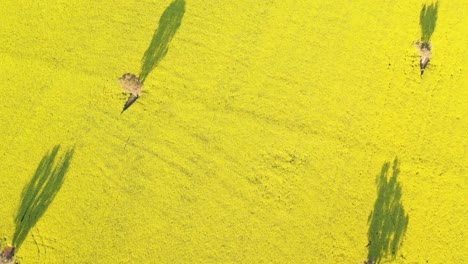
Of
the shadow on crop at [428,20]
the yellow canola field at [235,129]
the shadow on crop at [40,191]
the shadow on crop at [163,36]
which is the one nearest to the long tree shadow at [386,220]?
the yellow canola field at [235,129]

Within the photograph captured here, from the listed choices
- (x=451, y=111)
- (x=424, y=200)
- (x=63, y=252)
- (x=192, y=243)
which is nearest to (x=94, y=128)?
(x=63, y=252)

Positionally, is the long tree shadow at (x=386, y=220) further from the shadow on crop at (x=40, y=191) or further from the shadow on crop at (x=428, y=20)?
the shadow on crop at (x=40, y=191)

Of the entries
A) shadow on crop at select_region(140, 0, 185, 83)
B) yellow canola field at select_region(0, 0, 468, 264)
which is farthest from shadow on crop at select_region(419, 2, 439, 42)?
shadow on crop at select_region(140, 0, 185, 83)

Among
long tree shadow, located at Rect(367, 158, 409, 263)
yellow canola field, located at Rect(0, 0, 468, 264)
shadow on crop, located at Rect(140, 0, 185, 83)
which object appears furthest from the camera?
shadow on crop, located at Rect(140, 0, 185, 83)

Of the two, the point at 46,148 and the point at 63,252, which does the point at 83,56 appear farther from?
the point at 63,252

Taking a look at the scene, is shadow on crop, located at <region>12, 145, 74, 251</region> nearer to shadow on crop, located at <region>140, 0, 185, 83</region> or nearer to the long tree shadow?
shadow on crop, located at <region>140, 0, 185, 83</region>

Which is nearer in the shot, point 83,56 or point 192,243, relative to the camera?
point 192,243
